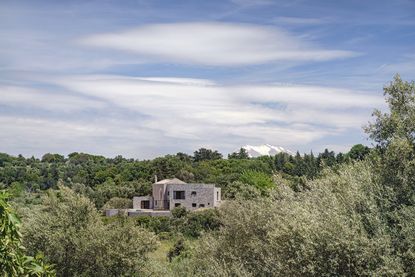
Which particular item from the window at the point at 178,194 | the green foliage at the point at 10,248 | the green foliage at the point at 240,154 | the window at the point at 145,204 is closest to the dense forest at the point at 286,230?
the green foliage at the point at 10,248

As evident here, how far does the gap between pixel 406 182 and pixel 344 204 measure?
1.91 meters

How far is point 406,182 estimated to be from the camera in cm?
1595

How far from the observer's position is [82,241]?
2628 centimetres

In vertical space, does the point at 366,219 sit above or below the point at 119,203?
above

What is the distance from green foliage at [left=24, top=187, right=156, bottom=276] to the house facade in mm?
60927

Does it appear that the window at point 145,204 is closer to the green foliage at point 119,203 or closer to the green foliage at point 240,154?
the green foliage at point 119,203

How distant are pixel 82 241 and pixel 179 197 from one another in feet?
218

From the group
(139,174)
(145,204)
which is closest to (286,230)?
(145,204)

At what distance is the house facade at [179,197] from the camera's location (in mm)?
89688

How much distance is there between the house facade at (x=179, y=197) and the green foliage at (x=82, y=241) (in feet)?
200

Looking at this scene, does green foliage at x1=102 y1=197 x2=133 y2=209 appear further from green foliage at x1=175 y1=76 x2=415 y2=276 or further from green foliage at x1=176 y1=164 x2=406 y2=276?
green foliage at x1=175 y1=76 x2=415 y2=276

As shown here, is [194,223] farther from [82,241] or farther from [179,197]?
[82,241]

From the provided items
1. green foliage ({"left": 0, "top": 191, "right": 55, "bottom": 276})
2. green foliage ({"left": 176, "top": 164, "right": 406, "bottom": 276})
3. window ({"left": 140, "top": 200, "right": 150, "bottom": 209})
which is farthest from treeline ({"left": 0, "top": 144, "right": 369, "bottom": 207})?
green foliage ({"left": 0, "top": 191, "right": 55, "bottom": 276})

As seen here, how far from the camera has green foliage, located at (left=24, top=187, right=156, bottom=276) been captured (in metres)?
26.3
